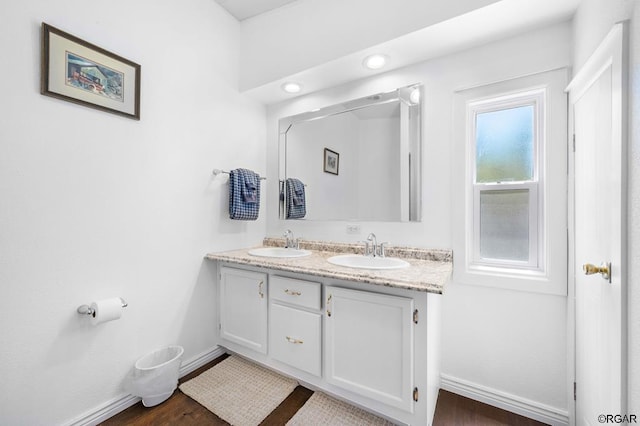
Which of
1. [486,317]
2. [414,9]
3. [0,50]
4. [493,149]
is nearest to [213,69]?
[0,50]

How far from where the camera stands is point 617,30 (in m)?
0.91

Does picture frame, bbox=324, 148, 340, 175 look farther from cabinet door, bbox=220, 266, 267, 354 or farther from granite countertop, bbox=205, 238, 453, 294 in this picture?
cabinet door, bbox=220, 266, 267, 354

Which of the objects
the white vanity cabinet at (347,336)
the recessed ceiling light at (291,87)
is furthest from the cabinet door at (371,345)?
the recessed ceiling light at (291,87)

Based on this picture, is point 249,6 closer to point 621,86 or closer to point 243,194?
point 243,194

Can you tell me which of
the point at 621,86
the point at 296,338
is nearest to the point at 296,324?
the point at 296,338

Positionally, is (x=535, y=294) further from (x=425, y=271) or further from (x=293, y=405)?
(x=293, y=405)

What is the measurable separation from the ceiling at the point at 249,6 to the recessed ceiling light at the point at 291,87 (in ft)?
1.90

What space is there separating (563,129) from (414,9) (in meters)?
1.06

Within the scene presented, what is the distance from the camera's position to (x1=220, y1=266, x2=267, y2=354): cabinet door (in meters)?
1.82

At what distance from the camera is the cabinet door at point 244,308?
1.82 m

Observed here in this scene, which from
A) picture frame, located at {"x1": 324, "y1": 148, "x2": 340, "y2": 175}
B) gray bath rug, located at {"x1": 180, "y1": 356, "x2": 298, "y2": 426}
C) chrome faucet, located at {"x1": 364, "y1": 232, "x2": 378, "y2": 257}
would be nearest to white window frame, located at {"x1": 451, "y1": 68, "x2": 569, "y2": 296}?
chrome faucet, located at {"x1": 364, "y1": 232, "x2": 378, "y2": 257}

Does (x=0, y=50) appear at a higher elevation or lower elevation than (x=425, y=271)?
higher

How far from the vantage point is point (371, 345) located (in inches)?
55.0

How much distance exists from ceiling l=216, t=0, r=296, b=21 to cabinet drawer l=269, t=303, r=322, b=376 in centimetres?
228
